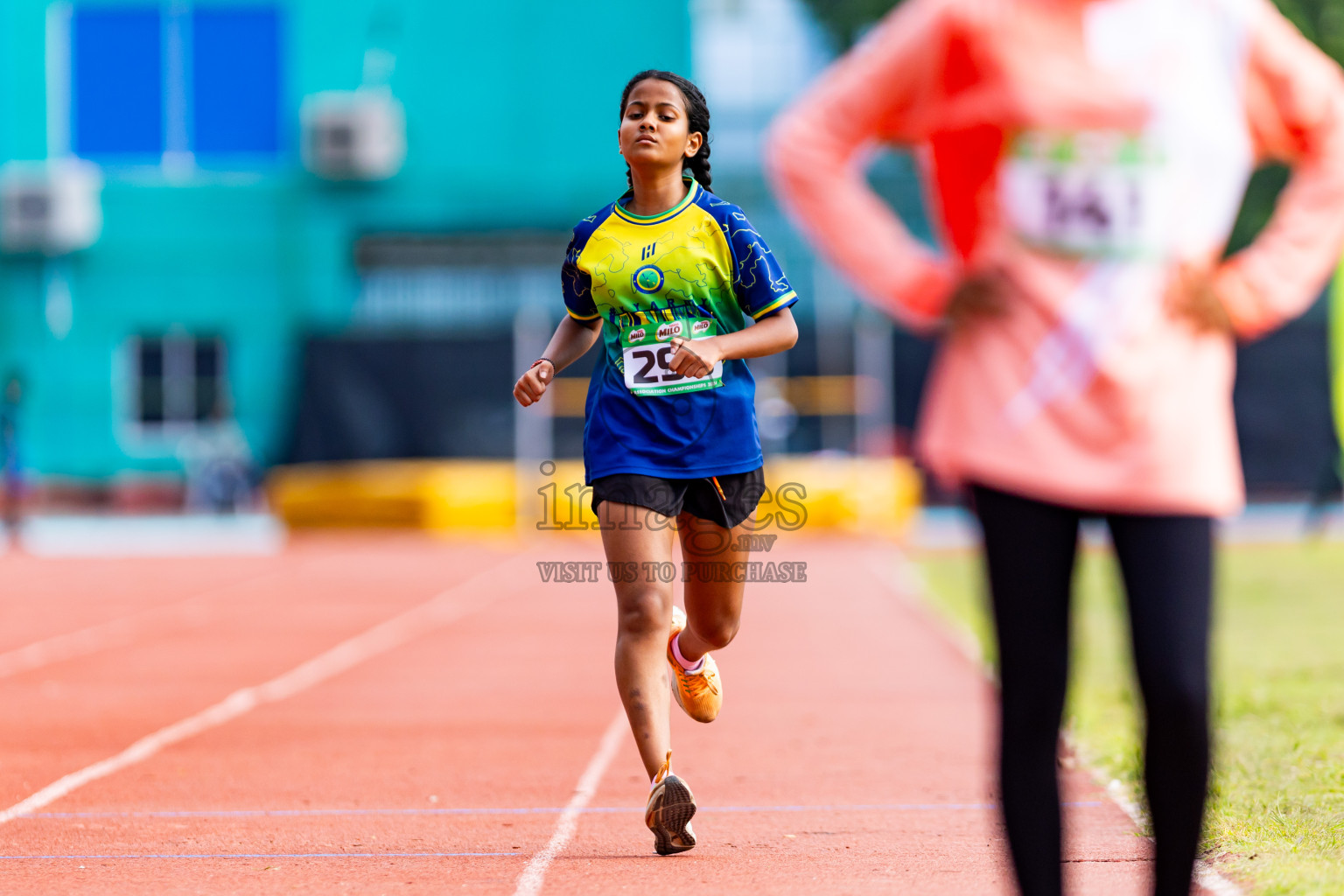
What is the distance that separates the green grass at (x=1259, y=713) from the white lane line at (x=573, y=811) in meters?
1.35

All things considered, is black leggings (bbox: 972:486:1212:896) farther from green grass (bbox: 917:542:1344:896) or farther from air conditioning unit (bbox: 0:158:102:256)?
air conditioning unit (bbox: 0:158:102:256)

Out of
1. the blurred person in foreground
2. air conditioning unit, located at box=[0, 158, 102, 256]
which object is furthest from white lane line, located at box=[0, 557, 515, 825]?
air conditioning unit, located at box=[0, 158, 102, 256]

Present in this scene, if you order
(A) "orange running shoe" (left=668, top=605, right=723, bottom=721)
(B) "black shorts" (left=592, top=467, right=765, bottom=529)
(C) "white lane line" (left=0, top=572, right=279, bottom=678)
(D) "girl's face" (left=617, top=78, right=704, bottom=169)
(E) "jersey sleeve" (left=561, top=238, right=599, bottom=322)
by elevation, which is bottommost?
(C) "white lane line" (left=0, top=572, right=279, bottom=678)

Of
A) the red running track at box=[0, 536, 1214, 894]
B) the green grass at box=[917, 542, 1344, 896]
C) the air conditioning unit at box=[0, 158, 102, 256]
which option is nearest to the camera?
the green grass at box=[917, 542, 1344, 896]

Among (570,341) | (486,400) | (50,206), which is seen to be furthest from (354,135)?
(570,341)

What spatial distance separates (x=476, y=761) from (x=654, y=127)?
3029 millimetres

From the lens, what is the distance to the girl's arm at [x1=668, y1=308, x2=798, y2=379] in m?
4.30

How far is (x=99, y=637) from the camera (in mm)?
12039

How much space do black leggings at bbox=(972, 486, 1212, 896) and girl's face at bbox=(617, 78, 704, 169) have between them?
172 cm

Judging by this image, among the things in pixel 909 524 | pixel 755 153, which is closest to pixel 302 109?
pixel 755 153

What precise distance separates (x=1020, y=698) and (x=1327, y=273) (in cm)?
90

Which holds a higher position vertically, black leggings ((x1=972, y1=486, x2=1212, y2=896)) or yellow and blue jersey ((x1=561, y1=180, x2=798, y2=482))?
yellow and blue jersey ((x1=561, y1=180, x2=798, y2=482))

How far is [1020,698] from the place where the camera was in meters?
3.11

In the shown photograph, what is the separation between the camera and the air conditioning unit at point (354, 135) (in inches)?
1264
